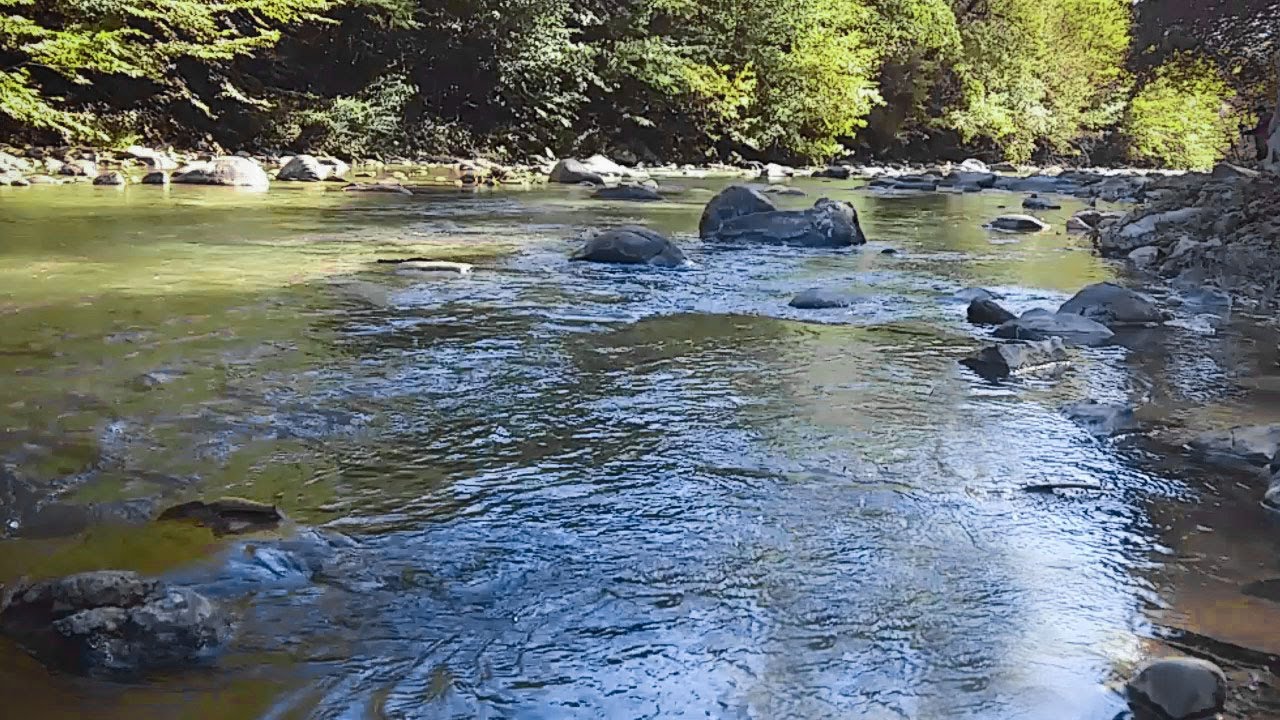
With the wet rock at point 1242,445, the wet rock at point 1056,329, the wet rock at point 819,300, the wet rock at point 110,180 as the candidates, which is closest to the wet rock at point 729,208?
the wet rock at point 819,300

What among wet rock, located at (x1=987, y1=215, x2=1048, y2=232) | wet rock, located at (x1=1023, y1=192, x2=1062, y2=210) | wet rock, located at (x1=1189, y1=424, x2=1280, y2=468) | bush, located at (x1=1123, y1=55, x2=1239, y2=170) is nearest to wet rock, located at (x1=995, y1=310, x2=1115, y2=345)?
wet rock, located at (x1=1189, y1=424, x2=1280, y2=468)

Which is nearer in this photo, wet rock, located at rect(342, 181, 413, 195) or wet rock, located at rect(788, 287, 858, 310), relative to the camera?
wet rock, located at rect(788, 287, 858, 310)

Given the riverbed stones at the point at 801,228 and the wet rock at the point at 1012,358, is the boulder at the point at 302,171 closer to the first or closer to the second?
the riverbed stones at the point at 801,228

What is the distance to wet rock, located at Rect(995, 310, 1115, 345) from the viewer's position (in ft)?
17.7

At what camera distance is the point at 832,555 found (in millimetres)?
2656

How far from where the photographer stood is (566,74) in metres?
20.7

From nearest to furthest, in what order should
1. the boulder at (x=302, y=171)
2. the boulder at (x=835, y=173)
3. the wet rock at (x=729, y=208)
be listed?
the wet rock at (x=729, y=208) → the boulder at (x=302, y=171) → the boulder at (x=835, y=173)

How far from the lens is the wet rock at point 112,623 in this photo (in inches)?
78.6

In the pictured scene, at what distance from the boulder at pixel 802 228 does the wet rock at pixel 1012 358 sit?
446 centimetres

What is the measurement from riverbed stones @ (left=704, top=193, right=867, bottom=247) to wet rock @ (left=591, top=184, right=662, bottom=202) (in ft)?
12.5

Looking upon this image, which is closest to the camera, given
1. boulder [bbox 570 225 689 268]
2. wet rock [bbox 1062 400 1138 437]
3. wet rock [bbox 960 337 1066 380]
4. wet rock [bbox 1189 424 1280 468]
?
wet rock [bbox 1189 424 1280 468]

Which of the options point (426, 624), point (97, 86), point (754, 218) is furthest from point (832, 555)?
point (97, 86)

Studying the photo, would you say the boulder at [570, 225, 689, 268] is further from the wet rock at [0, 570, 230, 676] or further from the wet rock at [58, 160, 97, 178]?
the wet rock at [58, 160, 97, 178]

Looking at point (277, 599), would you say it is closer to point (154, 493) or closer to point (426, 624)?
point (426, 624)
